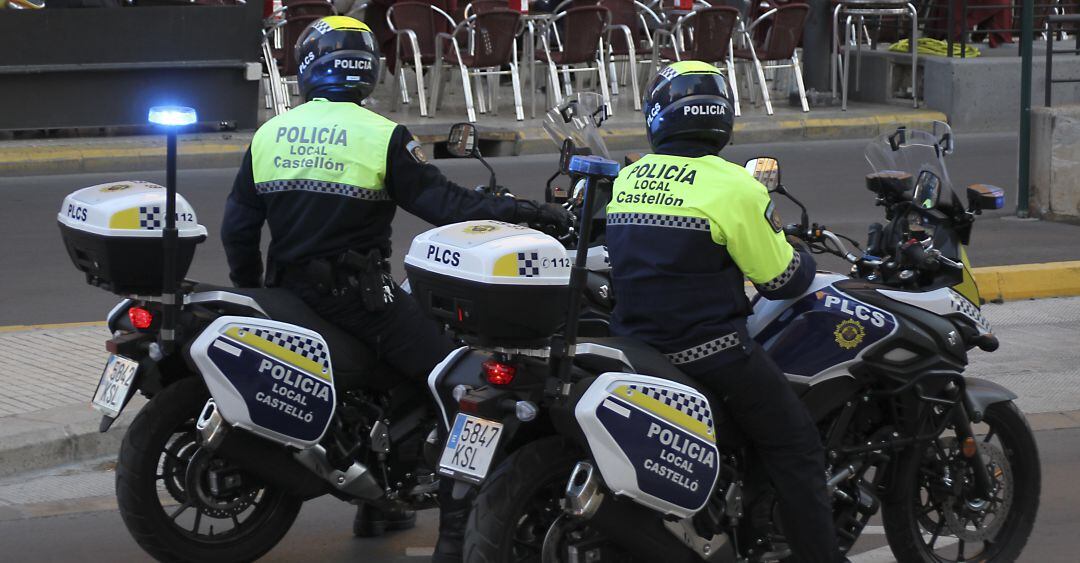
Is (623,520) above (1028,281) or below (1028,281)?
above

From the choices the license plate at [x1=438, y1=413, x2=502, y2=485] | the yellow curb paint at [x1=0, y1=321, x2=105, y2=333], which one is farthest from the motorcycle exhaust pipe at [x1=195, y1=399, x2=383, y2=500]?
the yellow curb paint at [x1=0, y1=321, x2=105, y2=333]

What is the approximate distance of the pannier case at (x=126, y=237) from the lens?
15.5ft

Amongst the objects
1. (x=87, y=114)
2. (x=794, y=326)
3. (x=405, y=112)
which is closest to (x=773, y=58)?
(x=405, y=112)

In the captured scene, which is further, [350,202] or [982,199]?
[982,199]

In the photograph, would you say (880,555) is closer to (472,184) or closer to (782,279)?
(782,279)

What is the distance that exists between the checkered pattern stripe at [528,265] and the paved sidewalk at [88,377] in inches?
119

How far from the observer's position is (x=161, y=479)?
4816 mm

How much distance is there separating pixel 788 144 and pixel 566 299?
1230 cm

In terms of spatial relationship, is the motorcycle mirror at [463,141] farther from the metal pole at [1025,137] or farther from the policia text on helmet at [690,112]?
the metal pole at [1025,137]

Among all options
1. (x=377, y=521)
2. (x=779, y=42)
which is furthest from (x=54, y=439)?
(x=779, y=42)

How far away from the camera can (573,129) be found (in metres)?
5.84

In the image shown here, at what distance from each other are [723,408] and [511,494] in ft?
2.49

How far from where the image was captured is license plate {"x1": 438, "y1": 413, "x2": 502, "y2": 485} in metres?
4.00

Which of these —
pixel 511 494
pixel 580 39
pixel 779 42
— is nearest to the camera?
pixel 511 494
